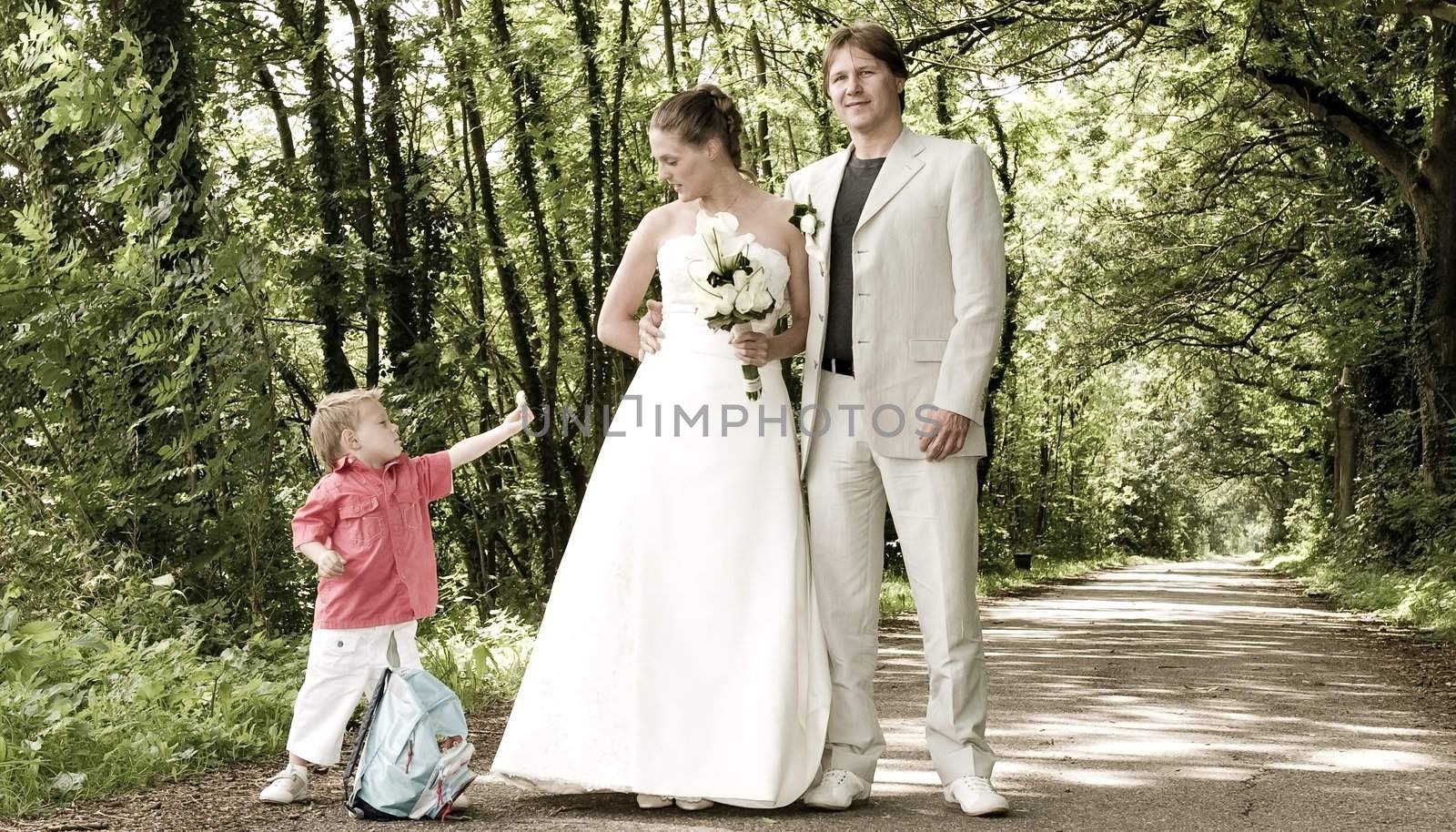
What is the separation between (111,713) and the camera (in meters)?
5.34

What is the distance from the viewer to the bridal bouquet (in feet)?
14.9

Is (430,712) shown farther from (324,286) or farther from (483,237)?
(483,237)

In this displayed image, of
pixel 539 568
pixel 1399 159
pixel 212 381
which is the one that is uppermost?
pixel 1399 159

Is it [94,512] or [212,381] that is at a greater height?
[212,381]

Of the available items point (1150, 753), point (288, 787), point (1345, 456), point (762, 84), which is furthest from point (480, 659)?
point (1345, 456)

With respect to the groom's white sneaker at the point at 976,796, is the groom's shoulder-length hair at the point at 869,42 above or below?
above

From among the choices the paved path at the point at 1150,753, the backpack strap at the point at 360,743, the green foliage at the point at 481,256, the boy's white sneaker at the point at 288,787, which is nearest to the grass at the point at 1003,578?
the green foliage at the point at 481,256

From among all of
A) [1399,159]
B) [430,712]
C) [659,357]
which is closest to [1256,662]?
[659,357]

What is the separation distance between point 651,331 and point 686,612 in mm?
1050

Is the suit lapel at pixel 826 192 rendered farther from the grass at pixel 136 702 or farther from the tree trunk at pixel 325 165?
the tree trunk at pixel 325 165

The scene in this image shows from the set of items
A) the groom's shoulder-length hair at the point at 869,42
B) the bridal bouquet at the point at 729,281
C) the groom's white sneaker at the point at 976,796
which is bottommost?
the groom's white sneaker at the point at 976,796

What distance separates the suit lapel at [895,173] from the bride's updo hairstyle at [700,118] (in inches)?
23.3

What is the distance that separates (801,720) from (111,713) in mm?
2844

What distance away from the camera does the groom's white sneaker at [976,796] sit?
4328mm
